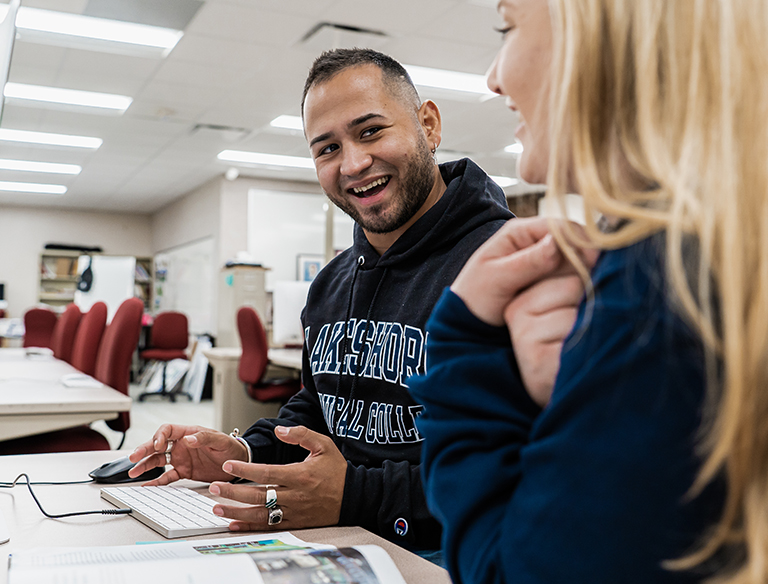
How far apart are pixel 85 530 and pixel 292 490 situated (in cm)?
28

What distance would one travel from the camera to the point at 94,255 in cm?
1129

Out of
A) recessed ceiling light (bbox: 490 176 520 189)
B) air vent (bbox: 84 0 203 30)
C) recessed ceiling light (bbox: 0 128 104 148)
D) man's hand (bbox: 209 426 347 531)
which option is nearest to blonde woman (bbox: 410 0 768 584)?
man's hand (bbox: 209 426 347 531)

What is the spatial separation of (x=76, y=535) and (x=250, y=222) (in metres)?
8.28

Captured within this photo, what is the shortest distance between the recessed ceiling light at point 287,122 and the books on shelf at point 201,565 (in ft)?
19.2

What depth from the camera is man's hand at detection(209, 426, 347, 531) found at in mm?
909

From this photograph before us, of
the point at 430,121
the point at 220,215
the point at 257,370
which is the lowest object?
the point at 257,370

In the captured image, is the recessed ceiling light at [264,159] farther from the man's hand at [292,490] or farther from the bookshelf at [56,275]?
the man's hand at [292,490]

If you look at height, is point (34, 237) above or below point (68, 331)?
above

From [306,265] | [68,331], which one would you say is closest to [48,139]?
[68,331]

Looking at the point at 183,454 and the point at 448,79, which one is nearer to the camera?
the point at 183,454

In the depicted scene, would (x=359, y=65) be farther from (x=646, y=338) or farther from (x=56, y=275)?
(x=56, y=275)

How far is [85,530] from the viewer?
2.98ft

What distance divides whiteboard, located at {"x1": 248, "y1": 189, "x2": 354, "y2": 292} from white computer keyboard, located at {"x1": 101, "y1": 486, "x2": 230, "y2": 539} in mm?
7879

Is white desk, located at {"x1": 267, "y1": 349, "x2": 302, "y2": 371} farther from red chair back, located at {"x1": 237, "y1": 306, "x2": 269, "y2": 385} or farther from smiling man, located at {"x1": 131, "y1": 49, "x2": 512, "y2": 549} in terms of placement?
smiling man, located at {"x1": 131, "y1": 49, "x2": 512, "y2": 549}
